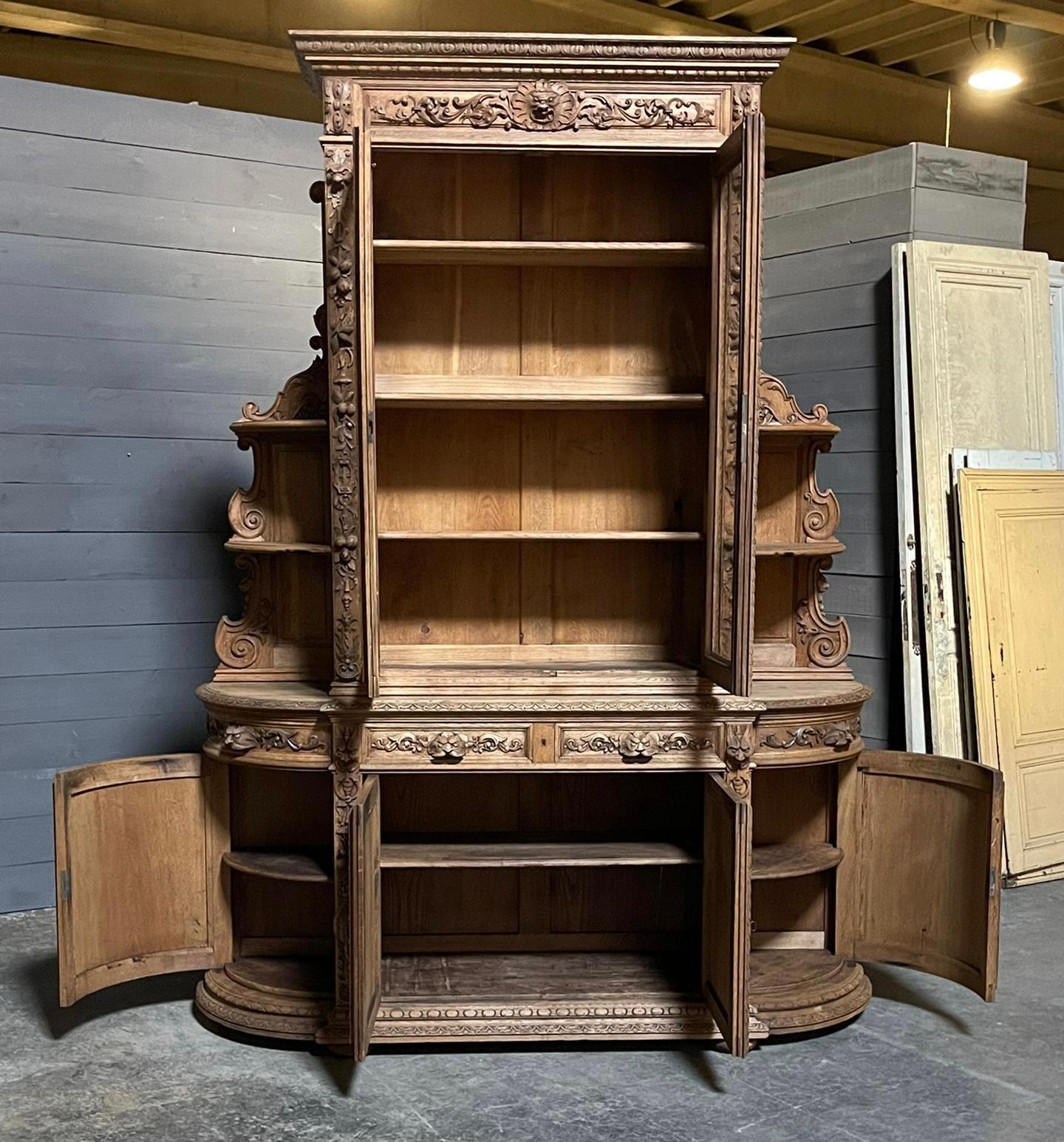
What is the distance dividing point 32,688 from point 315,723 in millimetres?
1505

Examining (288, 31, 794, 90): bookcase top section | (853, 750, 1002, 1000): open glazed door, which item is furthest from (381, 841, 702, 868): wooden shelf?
(288, 31, 794, 90): bookcase top section

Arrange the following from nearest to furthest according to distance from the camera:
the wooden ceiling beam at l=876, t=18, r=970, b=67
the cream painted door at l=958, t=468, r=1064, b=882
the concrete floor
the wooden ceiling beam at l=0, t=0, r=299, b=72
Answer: the concrete floor
the cream painted door at l=958, t=468, r=1064, b=882
the wooden ceiling beam at l=0, t=0, r=299, b=72
the wooden ceiling beam at l=876, t=18, r=970, b=67

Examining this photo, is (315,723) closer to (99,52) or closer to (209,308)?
(209,308)

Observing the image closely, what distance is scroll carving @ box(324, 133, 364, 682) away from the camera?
10.0 ft

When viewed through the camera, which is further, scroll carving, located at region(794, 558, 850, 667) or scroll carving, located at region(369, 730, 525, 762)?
scroll carving, located at region(794, 558, 850, 667)

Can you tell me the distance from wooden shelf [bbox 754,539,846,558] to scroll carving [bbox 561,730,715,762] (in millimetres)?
634

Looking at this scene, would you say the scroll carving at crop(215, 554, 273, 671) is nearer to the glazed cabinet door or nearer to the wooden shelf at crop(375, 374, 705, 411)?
the glazed cabinet door

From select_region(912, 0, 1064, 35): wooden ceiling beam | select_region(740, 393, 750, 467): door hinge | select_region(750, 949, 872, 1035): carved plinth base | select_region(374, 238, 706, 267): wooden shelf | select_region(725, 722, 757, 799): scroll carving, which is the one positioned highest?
select_region(912, 0, 1064, 35): wooden ceiling beam

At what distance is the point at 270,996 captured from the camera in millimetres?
3332

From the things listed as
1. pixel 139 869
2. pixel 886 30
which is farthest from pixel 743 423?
pixel 886 30

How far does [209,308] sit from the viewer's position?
14.4 feet

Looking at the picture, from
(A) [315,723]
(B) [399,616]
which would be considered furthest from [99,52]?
(A) [315,723]

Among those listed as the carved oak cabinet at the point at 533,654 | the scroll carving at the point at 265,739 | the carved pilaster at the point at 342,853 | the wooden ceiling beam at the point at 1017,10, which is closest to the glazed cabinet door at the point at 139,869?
the carved oak cabinet at the point at 533,654

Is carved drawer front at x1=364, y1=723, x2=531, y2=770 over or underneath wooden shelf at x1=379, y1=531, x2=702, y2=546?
underneath
